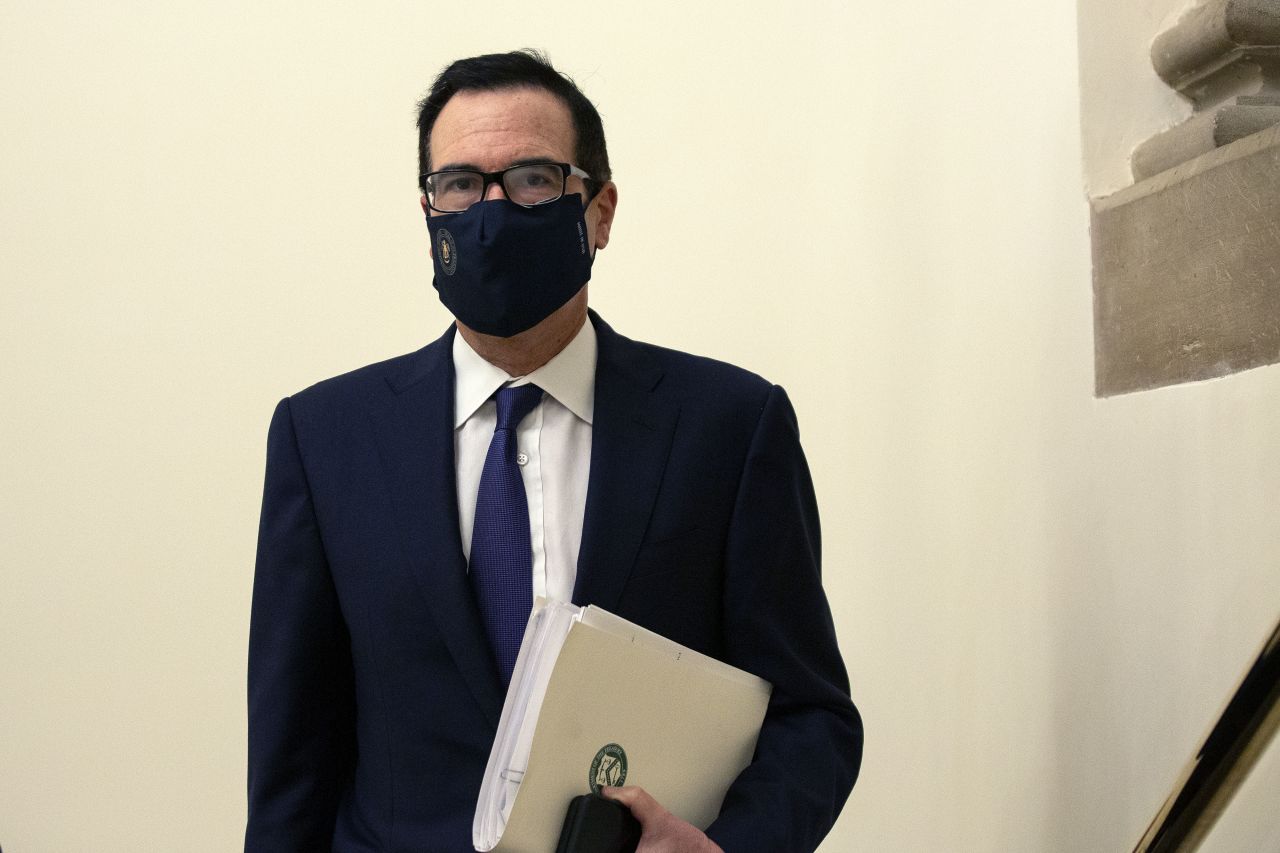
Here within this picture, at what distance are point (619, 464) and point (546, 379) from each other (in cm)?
13

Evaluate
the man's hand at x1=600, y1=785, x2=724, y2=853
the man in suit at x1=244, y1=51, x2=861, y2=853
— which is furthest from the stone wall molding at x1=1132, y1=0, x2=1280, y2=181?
the man's hand at x1=600, y1=785, x2=724, y2=853

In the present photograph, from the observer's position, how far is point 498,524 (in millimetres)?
1521

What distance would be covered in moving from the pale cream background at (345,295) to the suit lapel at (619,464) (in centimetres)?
89

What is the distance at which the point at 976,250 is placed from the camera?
236 cm

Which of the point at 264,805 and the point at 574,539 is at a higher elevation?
the point at 574,539

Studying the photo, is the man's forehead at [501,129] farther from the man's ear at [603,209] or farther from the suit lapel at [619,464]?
the suit lapel at [619,464]

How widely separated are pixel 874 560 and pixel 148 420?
1.39 m

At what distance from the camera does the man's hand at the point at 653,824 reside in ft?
4.26

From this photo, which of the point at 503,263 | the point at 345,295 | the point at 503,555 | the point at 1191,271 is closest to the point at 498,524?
the point at 503,555

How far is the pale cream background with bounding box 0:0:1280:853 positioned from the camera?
2.47 meters

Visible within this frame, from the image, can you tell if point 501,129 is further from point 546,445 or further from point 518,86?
point 546,445

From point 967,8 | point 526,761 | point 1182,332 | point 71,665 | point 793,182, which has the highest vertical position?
point 967,8

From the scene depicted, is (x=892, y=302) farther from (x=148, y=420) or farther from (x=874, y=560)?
(x=148, y=420)

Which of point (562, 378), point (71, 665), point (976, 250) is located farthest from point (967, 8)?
point (71, 665)
